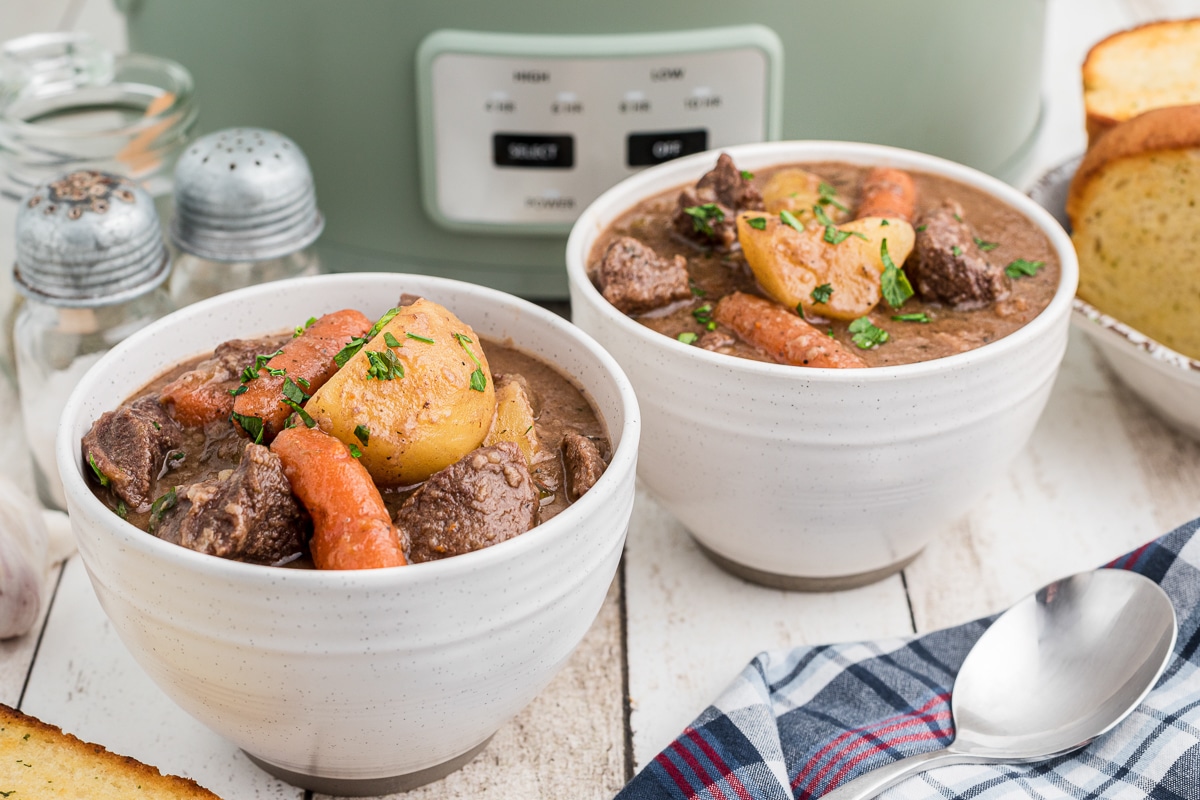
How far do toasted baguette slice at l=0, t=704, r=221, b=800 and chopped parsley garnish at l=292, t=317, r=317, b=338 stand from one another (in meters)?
0.53

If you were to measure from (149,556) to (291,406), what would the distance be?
0.86 feet

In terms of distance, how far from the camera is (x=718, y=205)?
6.00ft

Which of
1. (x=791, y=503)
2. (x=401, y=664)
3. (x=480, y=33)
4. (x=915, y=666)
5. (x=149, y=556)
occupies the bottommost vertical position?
(x=915, y=666)

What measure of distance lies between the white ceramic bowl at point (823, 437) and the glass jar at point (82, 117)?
840 mm

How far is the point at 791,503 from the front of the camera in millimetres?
1656

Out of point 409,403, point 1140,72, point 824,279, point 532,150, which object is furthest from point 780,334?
point 1140,72

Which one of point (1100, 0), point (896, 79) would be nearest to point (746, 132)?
point (896, 79)

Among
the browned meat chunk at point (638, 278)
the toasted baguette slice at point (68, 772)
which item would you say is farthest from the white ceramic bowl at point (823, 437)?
the toasted baguette slice at point (68, 772)

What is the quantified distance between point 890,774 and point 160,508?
0.86 metres

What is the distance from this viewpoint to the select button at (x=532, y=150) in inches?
83.8

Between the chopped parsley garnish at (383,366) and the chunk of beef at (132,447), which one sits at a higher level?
the chopped parsley garnish at (383,366)

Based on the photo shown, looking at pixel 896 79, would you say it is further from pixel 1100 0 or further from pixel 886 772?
pixel 1100 0

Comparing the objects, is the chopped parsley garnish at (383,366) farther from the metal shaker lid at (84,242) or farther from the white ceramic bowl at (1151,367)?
the white ceramic bowl at (1151,367)

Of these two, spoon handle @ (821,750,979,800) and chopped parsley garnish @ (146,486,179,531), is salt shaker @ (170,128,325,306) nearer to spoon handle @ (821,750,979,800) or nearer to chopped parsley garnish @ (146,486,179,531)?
chopped parsley garnish @ (146,486,179,531)
